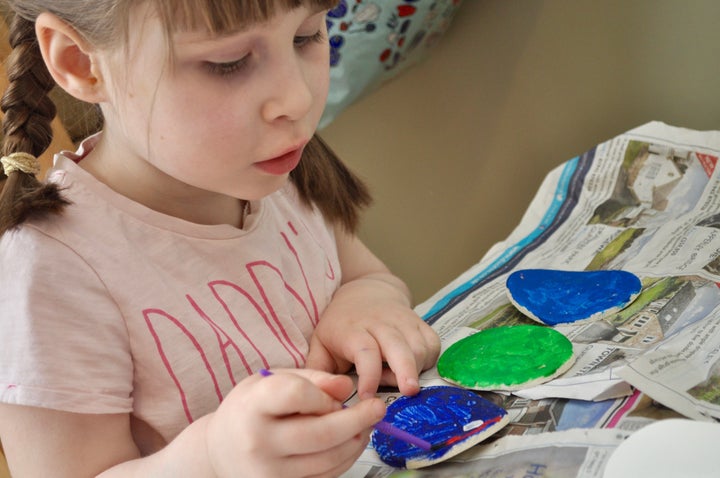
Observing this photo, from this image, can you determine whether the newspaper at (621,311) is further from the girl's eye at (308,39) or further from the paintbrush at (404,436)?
the girl's eye at (308,39)

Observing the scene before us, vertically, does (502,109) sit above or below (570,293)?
above

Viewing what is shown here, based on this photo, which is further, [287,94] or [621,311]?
[621,311]

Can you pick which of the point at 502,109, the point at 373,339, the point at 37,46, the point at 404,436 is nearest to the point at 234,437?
the point at 404,436

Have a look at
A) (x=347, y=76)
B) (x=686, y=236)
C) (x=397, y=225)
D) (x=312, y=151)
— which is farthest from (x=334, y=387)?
(x=397, y=225)

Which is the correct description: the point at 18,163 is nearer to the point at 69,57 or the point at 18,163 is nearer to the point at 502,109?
the point at 69,57

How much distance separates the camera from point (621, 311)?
2.57 feet

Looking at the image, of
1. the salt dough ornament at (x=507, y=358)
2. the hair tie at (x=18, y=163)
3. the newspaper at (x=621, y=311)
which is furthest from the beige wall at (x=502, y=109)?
the hair tie at (x=18, y=163)

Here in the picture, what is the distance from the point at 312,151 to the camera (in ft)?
2.85

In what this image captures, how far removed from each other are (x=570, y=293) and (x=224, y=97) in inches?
16.3

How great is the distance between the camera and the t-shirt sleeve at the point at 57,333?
58 cm

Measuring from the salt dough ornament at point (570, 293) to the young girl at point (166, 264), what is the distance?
0.39ft

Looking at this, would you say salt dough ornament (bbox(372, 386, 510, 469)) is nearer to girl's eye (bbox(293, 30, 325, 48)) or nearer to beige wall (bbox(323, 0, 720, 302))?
girl's eye (bbox(293, 30, 325, 48))

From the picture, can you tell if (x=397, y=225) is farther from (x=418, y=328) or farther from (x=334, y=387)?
(x=334, y=387)

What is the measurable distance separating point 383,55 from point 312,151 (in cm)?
28
